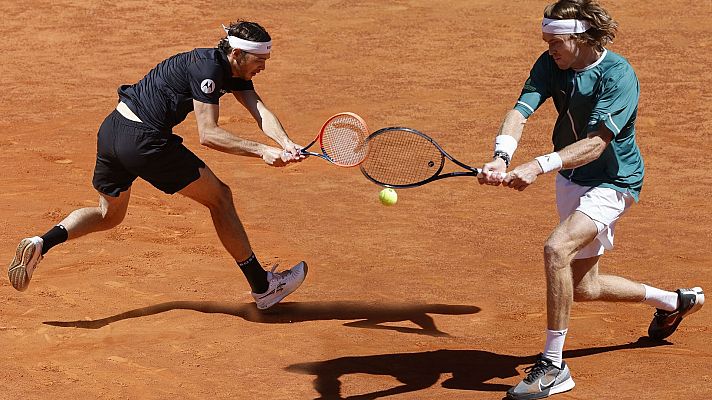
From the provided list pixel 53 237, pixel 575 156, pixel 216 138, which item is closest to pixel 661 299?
pixel 575 156

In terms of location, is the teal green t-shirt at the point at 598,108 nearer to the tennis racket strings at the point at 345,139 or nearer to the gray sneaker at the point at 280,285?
the tennis racket strings at the point at 345,139

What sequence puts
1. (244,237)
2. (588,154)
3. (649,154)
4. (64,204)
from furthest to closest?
(649,154)
(64,204)
(244,237)
(588,154)

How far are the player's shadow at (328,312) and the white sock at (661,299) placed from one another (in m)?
1.26

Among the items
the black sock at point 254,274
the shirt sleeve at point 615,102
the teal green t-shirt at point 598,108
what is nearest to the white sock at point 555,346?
the teal green t-shirt at point 598,108

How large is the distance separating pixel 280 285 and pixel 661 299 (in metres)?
2.55

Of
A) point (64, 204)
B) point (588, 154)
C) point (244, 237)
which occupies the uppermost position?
point (588, 154)

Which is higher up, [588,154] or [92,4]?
[588,154]

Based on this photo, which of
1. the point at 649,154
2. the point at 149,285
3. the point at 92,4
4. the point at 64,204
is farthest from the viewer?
the point at 92,4

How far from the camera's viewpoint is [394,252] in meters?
9.15

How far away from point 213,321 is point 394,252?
1953 millimetres

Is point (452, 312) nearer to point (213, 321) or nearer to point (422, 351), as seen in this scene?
point (422, 351)

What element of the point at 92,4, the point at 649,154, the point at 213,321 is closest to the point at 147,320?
the point at 213,321

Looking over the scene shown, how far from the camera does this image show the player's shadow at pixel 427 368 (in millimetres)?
6672

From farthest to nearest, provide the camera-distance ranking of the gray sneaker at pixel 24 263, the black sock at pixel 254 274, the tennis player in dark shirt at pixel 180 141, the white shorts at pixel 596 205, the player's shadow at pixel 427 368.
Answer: the black sock at pixel 254 274, the gray sneaker at pixel 24 263, the tennis player in dark shirt at pixel 180 141, the player's shadow at pixel 427 368, the white shorts at pixel 596 205
